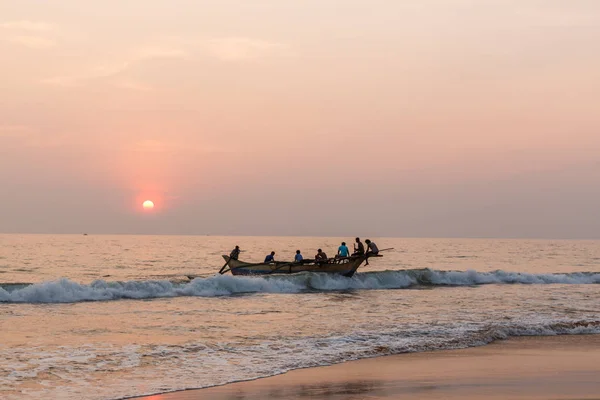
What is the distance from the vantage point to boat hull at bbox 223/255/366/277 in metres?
37.8

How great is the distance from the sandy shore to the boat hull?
22328mm

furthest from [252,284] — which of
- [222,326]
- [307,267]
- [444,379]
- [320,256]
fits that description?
[444,379]

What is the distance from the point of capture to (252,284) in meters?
35.1

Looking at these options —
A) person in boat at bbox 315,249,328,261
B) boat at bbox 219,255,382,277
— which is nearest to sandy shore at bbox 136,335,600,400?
boat at bbox 219,255,382,277

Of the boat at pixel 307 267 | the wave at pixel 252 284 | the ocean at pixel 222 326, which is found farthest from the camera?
the boat at pixel 307 267

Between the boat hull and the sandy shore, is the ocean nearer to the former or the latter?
the boat hull

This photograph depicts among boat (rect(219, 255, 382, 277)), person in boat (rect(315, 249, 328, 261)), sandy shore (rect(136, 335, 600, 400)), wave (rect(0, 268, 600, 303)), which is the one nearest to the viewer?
sandy shore (rect(136, 335, 600, 400))

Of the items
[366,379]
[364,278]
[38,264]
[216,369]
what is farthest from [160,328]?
[38,264]

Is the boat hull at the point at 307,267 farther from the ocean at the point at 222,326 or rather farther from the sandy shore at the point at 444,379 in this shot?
the sandy shore at the point at 444,379

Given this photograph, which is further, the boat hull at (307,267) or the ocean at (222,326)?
the boat hull at (307,267)

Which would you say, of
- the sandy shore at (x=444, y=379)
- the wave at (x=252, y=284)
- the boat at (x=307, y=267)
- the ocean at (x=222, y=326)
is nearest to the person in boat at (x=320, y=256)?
the boat at (x=307, y=267)

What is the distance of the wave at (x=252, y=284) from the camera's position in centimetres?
2736

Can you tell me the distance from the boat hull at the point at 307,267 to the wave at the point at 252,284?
484 millimetres

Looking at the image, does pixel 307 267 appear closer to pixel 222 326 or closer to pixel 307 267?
pixel 307 267
